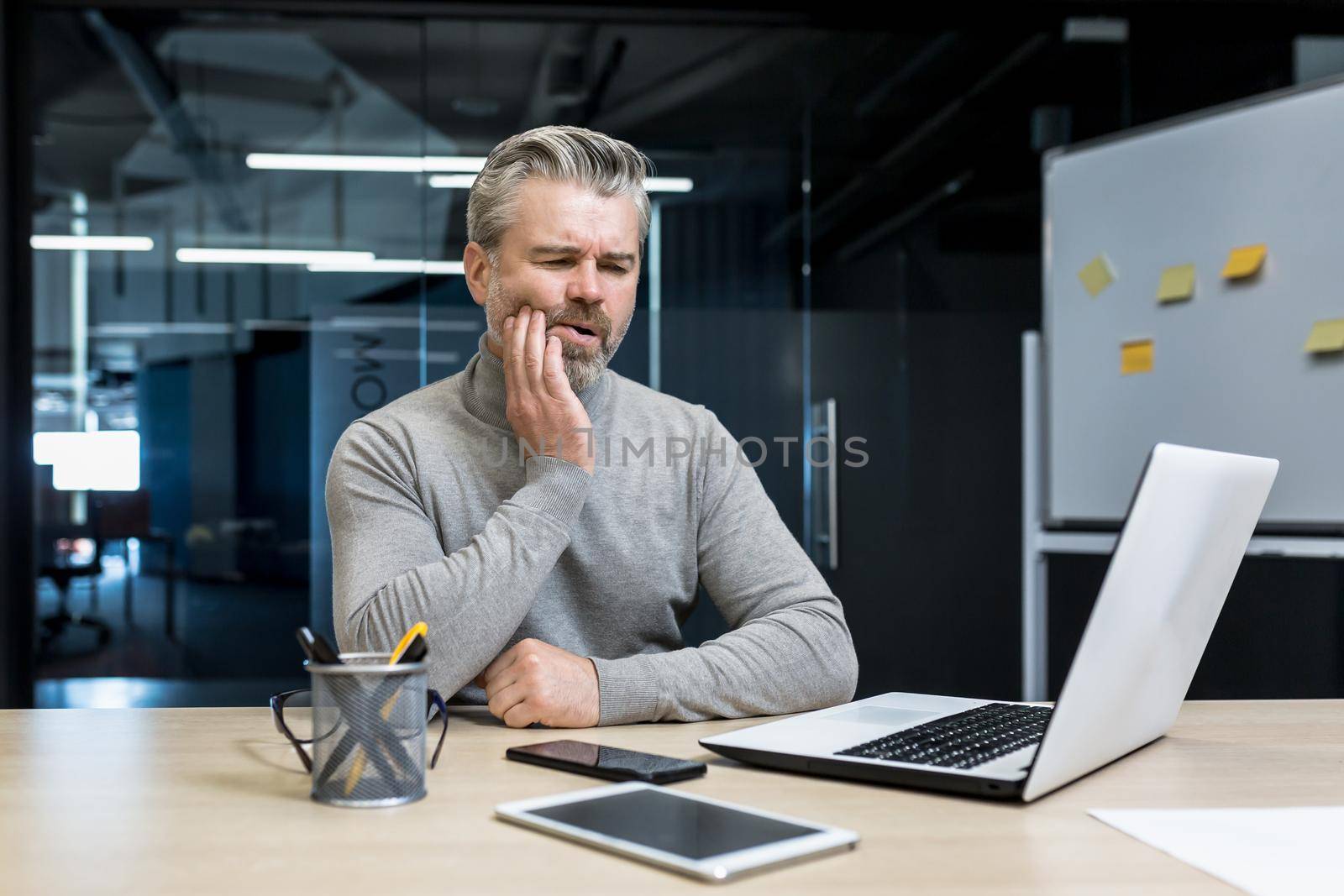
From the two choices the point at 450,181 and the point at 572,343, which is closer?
the point at 572,343

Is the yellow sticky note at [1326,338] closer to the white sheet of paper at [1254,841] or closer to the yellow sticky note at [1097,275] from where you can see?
the yellow sticky note at [1097,275]

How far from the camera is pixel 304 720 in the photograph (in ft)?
3.67

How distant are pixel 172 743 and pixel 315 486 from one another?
2.32m

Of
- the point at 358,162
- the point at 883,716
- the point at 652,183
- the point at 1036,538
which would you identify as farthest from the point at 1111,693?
the point at 358,162

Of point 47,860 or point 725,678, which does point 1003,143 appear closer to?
point 725,678

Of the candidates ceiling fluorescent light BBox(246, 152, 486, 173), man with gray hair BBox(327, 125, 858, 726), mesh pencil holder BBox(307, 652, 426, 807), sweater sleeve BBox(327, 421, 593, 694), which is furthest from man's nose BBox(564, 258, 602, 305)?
ceiling fluorescent light BBox(246, 152, 486, 173)

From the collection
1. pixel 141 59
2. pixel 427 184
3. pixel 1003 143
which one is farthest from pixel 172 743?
pixel 1003 143

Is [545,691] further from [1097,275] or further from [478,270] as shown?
[1097,275]

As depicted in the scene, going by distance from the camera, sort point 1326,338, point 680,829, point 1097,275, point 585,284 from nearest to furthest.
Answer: point 680,829 < point 585,284 < point 1326,338 < point 1097,275

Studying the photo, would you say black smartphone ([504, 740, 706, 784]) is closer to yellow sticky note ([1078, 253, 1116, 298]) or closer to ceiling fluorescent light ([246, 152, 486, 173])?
yellow sticky note ([1078, 253, 1116, 298])

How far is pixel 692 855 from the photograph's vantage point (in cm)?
66

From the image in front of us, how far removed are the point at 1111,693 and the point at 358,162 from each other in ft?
9.70

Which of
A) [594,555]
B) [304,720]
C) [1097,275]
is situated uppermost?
[1097,275]

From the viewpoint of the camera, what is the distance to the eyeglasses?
0.86m
